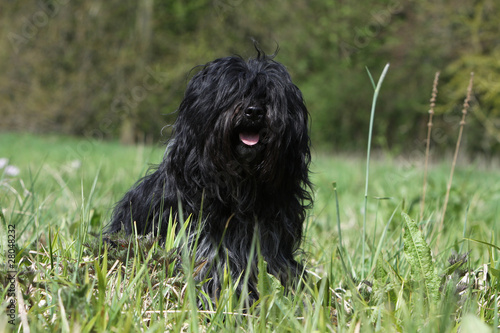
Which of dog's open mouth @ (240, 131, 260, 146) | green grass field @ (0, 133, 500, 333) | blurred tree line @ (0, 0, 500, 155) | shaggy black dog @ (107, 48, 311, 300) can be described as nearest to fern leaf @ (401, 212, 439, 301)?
green grass field @ (0, 133, 500, 333)

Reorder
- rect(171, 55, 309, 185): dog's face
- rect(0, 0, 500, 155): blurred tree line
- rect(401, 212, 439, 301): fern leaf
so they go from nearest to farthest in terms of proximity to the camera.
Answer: rect(401, 212, 439, 301): fern leaf → rect(171, 55, 309, 185): dog's face → rect(0, 0, 500, 155): blurred tree line

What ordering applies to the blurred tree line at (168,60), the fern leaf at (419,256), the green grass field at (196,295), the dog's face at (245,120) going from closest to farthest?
the green grass field at (196,295), the fern leaf at (419,256), the dog's face at (245,120), the blurred tree line at (168,60)

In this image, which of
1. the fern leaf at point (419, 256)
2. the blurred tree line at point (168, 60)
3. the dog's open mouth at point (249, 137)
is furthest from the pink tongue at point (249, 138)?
the blurred tree line at point (168, 60)

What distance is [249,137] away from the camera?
2391 mm

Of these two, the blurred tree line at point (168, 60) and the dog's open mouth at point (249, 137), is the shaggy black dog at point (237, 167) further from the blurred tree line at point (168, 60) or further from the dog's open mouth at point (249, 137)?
the blurred tree line at point (168, 60)

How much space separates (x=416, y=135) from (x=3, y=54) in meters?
17.1

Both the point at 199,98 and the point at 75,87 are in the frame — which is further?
the point at 75,87

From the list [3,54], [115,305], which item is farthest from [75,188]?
[3,54]

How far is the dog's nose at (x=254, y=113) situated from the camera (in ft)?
7.64

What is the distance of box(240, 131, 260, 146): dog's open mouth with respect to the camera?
7.77 feet

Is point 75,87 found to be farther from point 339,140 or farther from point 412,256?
point 412,256

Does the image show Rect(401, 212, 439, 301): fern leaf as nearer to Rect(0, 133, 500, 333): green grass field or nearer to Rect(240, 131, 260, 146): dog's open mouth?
Rect(0, 133, 500, 333): green grass field

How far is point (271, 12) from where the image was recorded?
21516 mm

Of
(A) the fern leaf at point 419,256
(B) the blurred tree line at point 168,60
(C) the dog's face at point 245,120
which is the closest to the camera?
(A) the fern leaf at point 419,256
